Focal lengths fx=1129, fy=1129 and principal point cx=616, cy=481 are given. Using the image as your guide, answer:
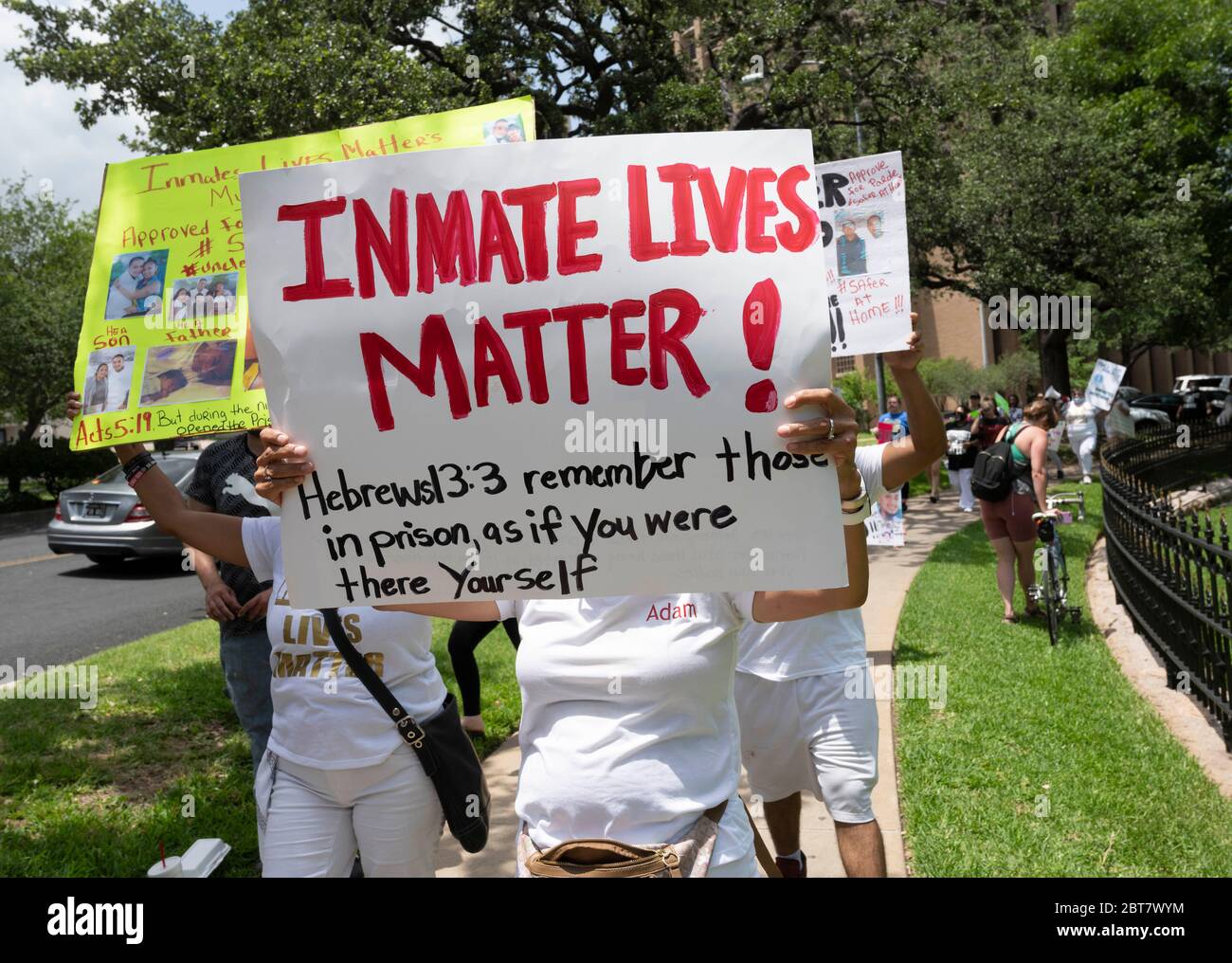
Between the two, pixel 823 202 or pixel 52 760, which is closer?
pixel 823 202

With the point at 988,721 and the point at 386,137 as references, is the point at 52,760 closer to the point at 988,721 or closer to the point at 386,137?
the point at 386,137

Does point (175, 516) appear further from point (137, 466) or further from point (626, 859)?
point (626, 859)

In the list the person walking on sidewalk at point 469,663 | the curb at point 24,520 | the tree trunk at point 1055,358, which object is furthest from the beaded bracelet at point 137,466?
the tree trunk at point 1055,358

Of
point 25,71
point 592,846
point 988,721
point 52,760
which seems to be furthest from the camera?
point 25,71

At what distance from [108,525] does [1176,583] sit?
12.8 metres

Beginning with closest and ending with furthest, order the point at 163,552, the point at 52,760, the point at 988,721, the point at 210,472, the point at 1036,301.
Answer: the point at 210,472 < the point at 52,760 < the point at 988,721 < the point at 163,552 < the point at 1036,301

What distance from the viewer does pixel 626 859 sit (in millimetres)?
2191

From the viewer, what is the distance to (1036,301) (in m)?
24.7

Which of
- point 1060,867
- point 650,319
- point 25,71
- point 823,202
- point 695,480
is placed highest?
point 25,71

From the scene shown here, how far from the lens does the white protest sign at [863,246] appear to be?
4066 millimetres

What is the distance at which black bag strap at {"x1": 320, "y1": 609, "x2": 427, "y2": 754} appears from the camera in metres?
3.10

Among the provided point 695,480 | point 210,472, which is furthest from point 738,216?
point 210,472

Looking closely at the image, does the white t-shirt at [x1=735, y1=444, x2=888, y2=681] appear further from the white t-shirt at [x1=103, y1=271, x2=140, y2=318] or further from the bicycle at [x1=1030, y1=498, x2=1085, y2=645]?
the bicycle at [x1=1030, y1=498, x2=1085, y2=645]

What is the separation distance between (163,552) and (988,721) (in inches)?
458
